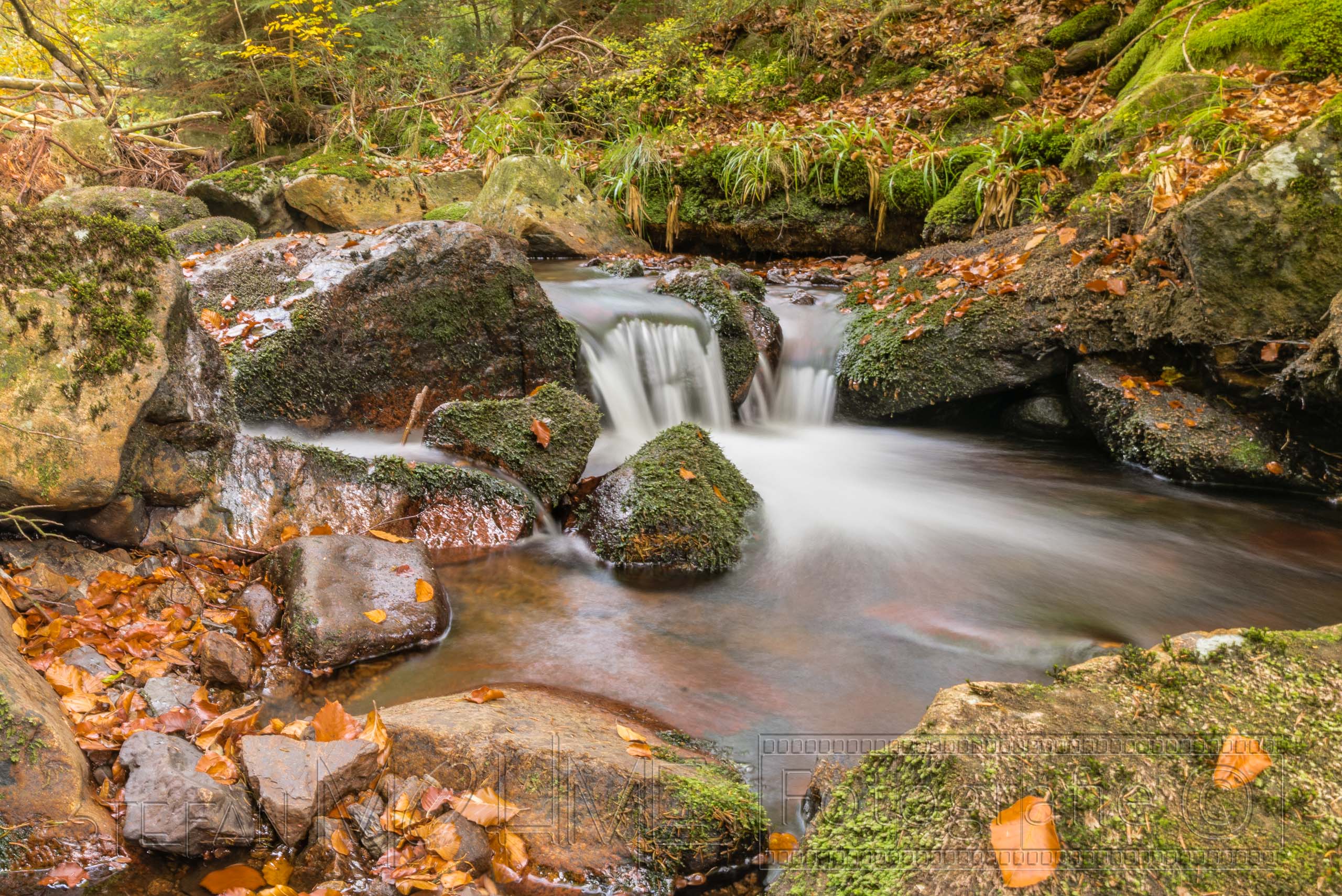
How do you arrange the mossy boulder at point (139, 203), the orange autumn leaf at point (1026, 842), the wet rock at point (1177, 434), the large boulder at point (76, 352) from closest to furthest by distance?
the orange autumn leaf at point (1026, 842) → the large boulder at point (76, 352) → the wet rock at point (1177, 434) → the mossy boulder at point (139, 203)

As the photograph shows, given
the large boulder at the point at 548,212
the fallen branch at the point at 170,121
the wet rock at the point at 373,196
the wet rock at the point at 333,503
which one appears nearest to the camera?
the wet rock at the point at 333,503

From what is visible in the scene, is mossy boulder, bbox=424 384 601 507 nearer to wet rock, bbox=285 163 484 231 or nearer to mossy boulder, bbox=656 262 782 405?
mossy boulder, bbox=656 262 782 405

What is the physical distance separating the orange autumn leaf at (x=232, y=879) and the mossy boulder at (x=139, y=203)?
906 cm

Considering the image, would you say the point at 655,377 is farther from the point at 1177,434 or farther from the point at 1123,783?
the point at 1123,783

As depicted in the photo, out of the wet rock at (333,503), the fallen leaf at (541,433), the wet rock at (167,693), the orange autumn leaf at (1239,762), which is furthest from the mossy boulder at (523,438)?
the orange autumn leaf at (1239,762)

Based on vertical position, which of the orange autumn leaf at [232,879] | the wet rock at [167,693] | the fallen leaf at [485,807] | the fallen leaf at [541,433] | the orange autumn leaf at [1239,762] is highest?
the fallen leaf at [541,433]

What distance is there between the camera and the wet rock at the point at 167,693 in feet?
9.09

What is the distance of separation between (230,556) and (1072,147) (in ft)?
28.1

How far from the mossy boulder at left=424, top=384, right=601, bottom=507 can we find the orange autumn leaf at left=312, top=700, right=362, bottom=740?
7.71 ft

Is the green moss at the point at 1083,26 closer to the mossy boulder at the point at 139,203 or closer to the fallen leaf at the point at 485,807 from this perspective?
the mossy boulder at the point at 139,203

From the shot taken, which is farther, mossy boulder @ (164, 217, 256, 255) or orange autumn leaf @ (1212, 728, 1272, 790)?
mossy boulder @ (164, 217, 256, 255)

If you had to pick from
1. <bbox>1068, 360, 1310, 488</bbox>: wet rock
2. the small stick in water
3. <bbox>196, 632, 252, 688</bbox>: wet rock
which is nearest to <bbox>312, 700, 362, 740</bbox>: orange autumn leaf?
<bbox>196, 632, 252, 688</bbox>: wet rock

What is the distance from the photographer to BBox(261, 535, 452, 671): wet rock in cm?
338

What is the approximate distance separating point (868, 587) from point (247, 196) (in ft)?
34.0
